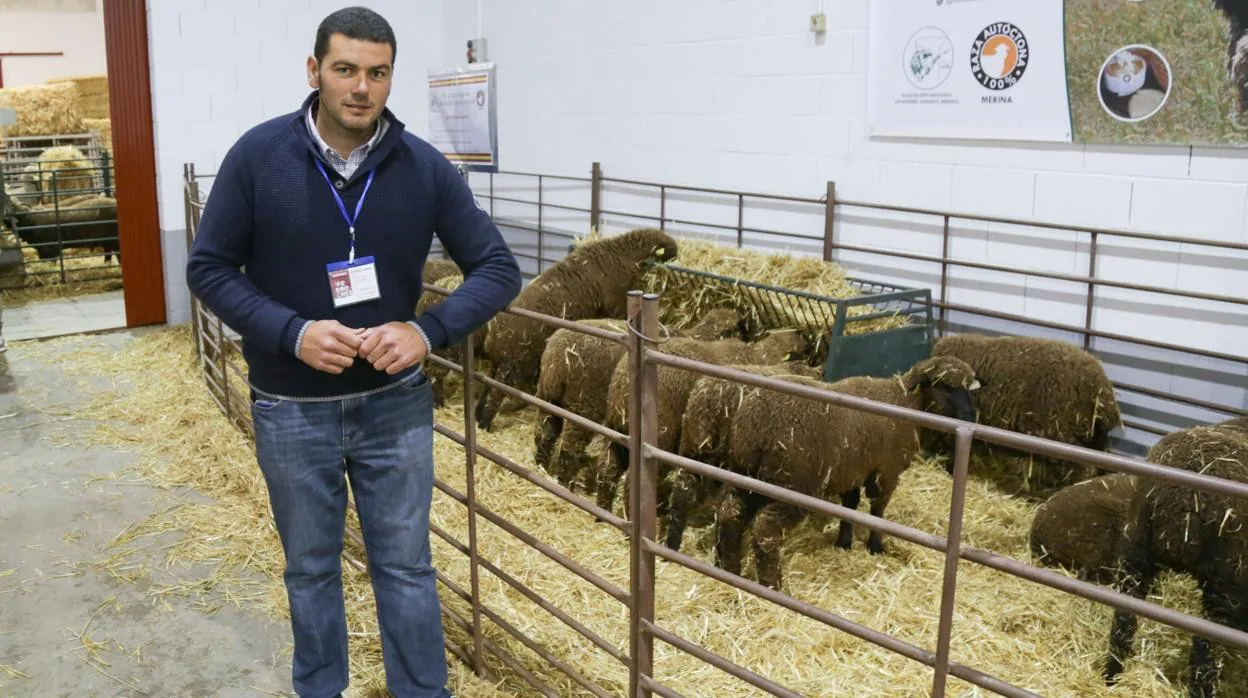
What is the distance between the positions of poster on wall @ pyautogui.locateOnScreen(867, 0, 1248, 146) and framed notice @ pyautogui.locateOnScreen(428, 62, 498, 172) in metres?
2.45

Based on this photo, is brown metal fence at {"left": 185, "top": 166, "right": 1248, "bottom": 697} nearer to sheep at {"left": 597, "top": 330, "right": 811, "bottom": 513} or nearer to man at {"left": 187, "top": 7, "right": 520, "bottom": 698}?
man at {"left": 187, "top": 7, "right": 520, "bottom": 698}

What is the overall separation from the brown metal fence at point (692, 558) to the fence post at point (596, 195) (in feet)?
15.8

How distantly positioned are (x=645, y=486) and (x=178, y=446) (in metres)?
4.28

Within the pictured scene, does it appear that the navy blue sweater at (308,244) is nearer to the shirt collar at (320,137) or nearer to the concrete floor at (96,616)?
the shirt collar at (320,137)

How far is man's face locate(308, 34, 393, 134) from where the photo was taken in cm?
251

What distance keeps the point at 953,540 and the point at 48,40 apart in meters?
18.8

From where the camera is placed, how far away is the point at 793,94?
6699mm

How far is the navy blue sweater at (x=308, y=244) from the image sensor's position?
2.55 metres

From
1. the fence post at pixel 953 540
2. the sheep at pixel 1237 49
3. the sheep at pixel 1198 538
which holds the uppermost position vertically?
the sheep at pixel 1237 49

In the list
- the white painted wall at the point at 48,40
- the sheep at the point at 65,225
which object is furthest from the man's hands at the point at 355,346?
the white painted wall at the point at 48,40

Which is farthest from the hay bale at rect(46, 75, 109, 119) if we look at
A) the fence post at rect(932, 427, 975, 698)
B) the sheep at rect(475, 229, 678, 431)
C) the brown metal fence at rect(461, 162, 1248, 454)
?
the fence post at rect(932, 427, 975, 698)

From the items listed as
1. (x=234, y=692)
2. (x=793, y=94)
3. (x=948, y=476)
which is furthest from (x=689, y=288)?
(x=234, y=692)

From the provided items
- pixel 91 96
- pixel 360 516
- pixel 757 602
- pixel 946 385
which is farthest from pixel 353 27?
pixel 91 96

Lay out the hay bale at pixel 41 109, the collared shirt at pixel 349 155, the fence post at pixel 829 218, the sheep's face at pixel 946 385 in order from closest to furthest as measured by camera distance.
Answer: the collared shirt at pixel 349 155 < the sheep's face at pixel 946 385 < the fence post at pixel 829 218 < the hay bale at pixel 41 109
